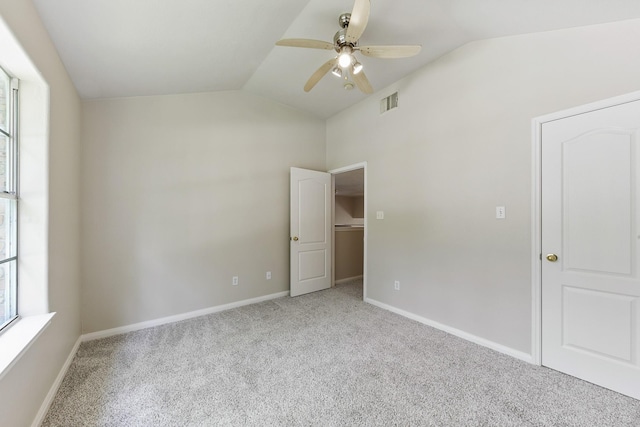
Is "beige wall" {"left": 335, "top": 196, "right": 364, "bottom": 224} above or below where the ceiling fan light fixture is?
below

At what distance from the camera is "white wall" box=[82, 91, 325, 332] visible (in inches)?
103

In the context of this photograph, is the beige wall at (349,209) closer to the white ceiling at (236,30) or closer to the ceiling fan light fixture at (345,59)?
the white ceiling at (236,30)

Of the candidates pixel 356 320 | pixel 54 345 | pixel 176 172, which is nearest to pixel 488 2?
pixel 356 320

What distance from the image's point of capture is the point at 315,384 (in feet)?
5.98

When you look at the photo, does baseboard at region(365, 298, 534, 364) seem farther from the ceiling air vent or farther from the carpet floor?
the ceiling air vent

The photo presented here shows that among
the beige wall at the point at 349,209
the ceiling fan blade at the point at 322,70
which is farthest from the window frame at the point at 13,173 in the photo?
the beige wall at the point at 349,209

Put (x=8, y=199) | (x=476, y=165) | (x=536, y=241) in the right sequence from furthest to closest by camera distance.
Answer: (x=476, y=165) → (x=536, y=241) → (x=8, y=199)

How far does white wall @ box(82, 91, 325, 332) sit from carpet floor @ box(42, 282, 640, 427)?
1.60 ft

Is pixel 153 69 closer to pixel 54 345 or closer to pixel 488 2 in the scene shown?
pixel 54 345

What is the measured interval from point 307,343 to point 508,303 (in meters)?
1.82

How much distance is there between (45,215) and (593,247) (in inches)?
148

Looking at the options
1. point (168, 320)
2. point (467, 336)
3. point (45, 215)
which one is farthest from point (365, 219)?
point (45, 215)

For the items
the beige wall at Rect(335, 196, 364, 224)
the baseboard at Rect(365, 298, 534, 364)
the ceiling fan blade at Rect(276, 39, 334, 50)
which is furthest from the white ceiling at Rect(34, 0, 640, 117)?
the beige wall at Rect(335, 196, 364, 224)

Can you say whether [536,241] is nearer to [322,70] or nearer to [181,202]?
[322,70]
